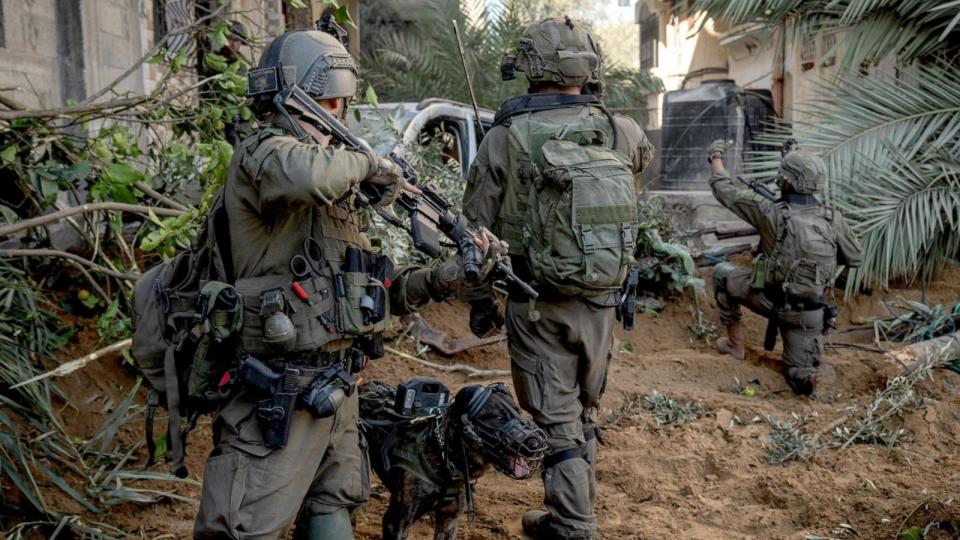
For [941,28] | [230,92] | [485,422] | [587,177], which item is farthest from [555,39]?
[941,28]

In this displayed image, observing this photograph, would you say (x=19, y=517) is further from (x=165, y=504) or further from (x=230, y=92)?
(x=230, y=92)

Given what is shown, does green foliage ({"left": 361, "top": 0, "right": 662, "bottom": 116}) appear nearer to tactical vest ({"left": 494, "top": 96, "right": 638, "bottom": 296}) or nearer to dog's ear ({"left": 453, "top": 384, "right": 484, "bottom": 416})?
tactical vest ({"left": 494, "top": 96, "right": 638, "bottom": 296})

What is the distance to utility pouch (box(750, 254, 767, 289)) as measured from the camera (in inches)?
290

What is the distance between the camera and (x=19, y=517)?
13.3 ft

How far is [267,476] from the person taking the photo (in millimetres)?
3045

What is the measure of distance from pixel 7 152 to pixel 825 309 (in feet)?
18.7

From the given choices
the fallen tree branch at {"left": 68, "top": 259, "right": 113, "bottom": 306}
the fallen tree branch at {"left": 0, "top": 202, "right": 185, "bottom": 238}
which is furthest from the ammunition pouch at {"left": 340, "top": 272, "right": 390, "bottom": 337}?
the fallen tree branch at {"left": 68, "top": 259, "right": 113, "bottom": 306}

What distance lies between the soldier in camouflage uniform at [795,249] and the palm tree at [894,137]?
1.25 metres

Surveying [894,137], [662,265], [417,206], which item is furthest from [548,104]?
[894,137]

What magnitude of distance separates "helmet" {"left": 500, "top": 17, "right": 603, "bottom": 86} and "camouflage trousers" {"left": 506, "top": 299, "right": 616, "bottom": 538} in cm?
105

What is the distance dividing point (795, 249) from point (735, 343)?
126 cm

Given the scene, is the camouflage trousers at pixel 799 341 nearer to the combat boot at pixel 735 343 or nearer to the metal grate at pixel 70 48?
the combat boot at pixel 735 343

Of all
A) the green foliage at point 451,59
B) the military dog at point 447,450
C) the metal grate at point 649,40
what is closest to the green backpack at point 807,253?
the military dog at point 447,450

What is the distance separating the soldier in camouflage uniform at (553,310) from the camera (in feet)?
13.8
